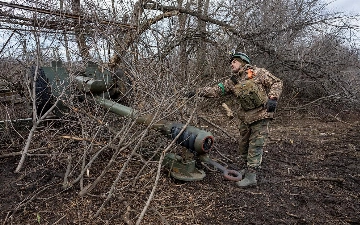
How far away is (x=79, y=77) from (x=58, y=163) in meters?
1.65

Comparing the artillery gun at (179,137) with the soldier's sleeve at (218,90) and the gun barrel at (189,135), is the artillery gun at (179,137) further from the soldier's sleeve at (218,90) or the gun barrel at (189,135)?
the soldier's sleeve at (218,90)

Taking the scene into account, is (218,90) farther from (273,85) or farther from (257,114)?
(273,85)

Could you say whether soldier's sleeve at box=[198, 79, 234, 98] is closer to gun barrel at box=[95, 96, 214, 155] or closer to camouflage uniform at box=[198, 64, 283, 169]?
camouflage uniform at box=[198, 64, 283, 169]

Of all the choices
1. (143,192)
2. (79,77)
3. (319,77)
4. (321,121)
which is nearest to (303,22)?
(319,77)

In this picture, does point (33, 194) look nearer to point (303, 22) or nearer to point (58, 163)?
point (58, 163)

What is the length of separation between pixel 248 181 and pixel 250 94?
3.81ft

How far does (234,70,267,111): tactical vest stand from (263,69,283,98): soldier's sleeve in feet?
0.42

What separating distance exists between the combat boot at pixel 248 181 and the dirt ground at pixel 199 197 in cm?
7

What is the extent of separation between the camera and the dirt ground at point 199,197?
122 inches

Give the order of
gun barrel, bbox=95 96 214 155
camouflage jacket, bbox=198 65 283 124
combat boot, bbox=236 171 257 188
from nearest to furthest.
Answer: gun barrel, bbox=95 96 214 155 < combat boot, bbox=236 171 257 188 < camouflage jacket, bbox=198 65 283 124

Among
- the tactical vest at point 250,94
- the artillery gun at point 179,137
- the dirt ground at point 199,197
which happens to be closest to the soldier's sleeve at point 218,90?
the tactical vest at point 250,94

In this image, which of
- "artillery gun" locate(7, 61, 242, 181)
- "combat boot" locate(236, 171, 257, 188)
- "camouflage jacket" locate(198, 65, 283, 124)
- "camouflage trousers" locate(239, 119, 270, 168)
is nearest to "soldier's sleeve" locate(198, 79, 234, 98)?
"camouflage jacket" locate(198, 65, 283, 124)

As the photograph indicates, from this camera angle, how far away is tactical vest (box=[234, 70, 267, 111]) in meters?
4.23

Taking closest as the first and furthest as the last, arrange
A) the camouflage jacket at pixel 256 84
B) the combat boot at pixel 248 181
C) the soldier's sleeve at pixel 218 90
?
the combat boot at pixel 248 181 → the camouflage jacket at pixel 256 84 → the soldier's sleeve at pixel 218 90
